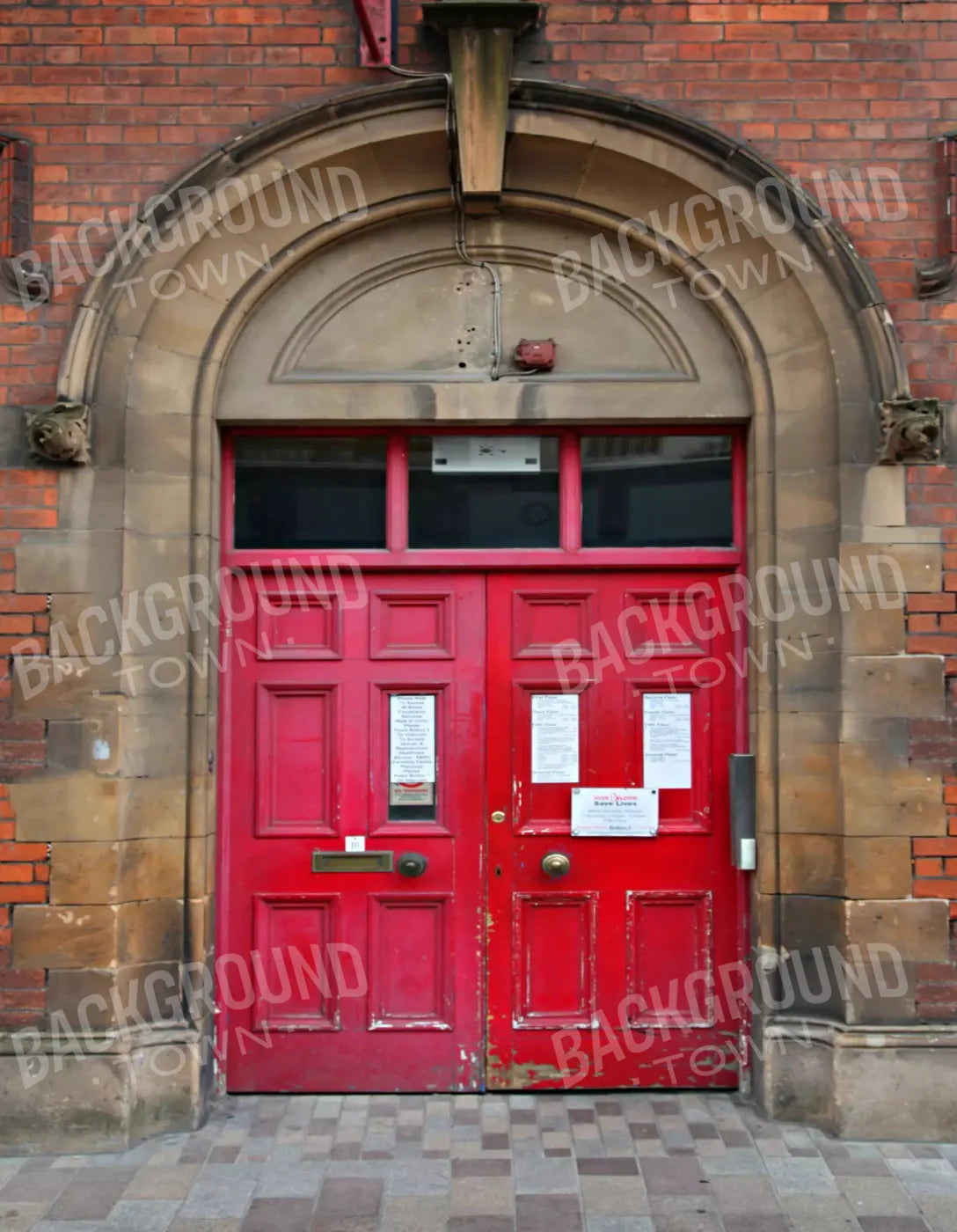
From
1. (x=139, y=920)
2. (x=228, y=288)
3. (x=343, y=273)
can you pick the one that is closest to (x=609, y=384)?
(x=343, y=273)

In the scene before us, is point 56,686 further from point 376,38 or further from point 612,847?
point 376,38

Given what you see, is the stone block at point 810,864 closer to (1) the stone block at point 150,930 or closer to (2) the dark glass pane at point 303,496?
(2) the dark glass pane at point 303,496

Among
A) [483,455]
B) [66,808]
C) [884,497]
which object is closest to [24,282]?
[483,455]

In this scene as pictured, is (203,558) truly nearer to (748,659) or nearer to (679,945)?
(748,659)

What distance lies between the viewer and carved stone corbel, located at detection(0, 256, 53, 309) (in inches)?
179

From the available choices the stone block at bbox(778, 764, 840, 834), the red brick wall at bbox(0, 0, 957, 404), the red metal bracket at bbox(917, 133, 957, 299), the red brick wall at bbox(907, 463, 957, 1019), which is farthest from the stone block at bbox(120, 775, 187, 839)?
the red metal bracket at bbox(917, 133, 957, 299)

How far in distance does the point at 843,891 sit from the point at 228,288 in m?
3.76

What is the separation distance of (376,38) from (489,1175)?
469 cm

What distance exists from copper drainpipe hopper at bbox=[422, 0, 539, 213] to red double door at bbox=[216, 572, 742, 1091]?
6.38 ft

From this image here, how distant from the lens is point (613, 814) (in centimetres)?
485

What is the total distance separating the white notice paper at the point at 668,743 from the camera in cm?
488

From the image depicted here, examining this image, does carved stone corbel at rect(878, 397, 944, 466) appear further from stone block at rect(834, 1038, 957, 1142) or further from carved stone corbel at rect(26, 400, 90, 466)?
carved stone corbel at rect(26, 400, 90, 466)

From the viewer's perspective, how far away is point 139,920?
4.54m

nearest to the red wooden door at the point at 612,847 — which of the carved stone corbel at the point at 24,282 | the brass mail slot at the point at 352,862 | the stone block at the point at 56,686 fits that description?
the brass mail slot at the point at 352,862
